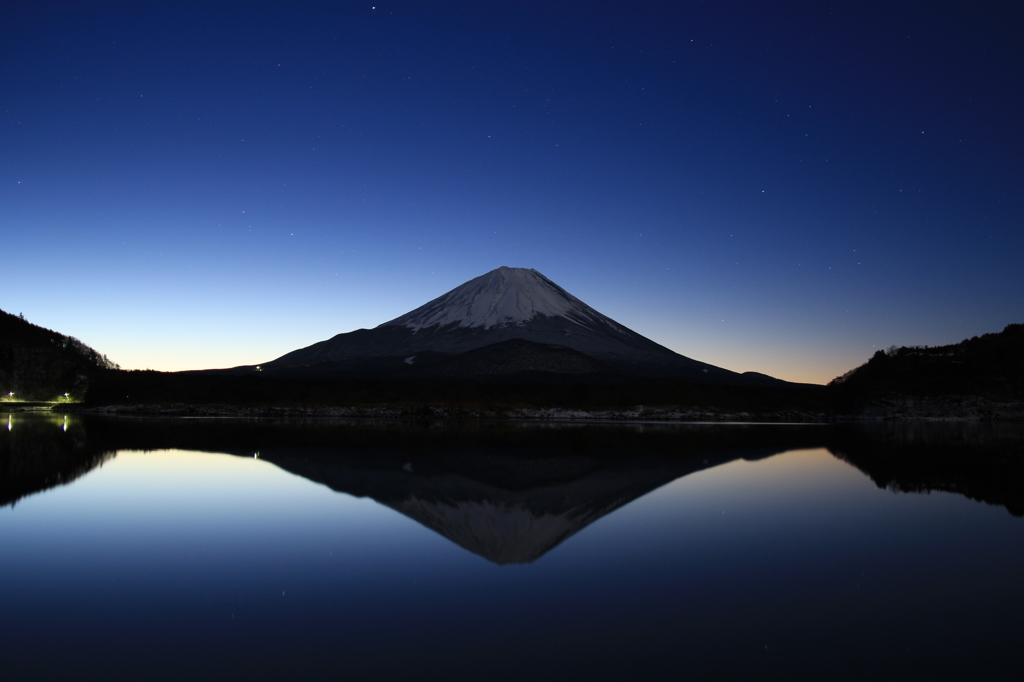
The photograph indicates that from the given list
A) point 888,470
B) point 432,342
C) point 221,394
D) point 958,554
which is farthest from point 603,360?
point 958,554

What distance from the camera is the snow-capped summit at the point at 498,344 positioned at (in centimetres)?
13012

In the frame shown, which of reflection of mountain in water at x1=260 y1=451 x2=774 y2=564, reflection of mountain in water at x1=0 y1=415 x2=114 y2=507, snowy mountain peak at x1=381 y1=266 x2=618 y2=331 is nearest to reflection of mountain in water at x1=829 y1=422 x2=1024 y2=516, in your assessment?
reflection of mountain in water at x1=260 y1=451 x2=774 y2=564

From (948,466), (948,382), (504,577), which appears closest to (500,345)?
(948,382)

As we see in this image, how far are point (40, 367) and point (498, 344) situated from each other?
77.0 meters

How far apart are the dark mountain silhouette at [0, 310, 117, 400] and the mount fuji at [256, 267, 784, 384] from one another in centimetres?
4147

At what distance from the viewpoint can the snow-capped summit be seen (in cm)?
13012

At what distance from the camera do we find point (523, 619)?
6699mm

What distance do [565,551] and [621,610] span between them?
279 centimetres

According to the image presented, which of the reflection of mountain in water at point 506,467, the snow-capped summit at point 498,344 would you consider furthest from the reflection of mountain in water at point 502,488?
the snow-capped summit at point 498,344

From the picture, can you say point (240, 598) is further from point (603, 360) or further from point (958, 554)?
point (603, 360)

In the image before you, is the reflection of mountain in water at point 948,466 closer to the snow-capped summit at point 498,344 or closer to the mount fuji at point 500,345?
the mount fuji at point 500,345

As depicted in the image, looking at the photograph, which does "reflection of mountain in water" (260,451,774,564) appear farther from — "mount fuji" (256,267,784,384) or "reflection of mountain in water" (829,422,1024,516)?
"mount fuji" (256,267,784,384)

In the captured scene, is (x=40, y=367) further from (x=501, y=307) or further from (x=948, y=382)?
(x=948, y=382)

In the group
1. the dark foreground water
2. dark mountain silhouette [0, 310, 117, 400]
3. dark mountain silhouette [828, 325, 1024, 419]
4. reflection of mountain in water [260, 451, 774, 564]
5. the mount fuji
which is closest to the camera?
the dark foreground water
